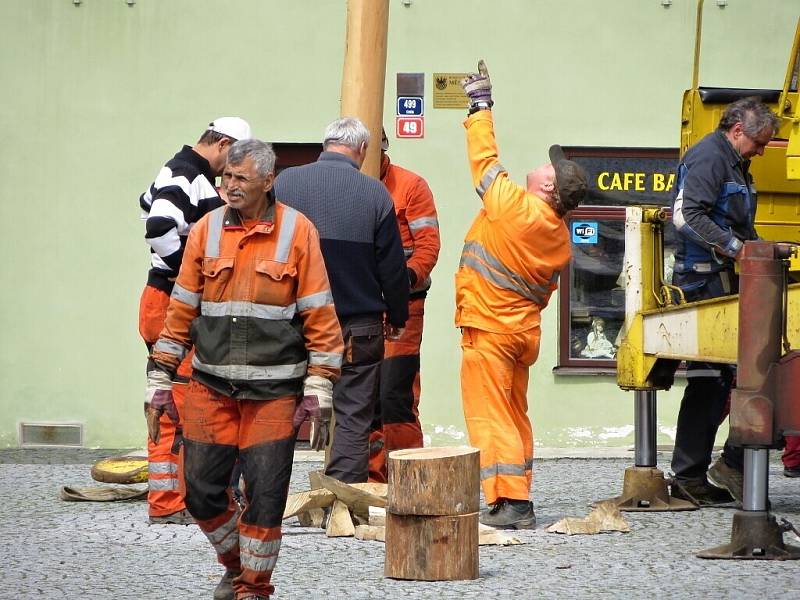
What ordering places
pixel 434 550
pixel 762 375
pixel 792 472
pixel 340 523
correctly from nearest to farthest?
pixel 434 550 < pixel 762 375 < pixel 340 523 < pixel 792 472

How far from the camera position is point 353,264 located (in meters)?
8.09

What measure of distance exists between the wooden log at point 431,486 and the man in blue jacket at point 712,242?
2.12 m

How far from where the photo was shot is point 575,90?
41.8 feet

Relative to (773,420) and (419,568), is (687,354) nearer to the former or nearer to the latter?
(773,420)

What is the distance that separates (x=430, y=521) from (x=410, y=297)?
9.12 ft

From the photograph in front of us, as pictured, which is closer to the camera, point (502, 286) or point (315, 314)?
point (315, 314)

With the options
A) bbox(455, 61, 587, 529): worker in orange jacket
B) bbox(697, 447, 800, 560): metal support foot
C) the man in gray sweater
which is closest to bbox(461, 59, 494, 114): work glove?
A: bbox(455, 61, 587, 529): worker in orange jacket

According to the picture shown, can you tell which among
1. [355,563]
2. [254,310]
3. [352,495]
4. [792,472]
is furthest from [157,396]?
[792,472]

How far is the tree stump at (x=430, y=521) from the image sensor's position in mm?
6832

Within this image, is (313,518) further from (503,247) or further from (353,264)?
(503,247)

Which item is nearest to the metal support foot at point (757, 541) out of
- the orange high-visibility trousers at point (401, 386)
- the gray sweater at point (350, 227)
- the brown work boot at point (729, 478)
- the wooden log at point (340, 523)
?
the wooden log at point (340, 523)

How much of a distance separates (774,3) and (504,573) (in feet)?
23.1

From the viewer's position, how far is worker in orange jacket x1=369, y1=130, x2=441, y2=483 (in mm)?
9500

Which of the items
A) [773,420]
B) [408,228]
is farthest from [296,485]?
[773,420]
